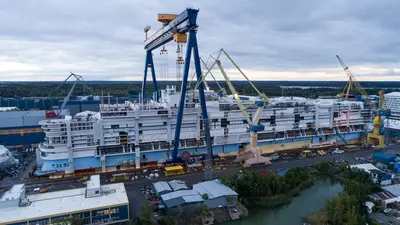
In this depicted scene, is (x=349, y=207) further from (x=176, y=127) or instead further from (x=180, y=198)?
(x=176, y=127)

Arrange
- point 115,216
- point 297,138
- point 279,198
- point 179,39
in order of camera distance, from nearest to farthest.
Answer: point 115,216 → point 279,198 → point 179,39 → point 297,138

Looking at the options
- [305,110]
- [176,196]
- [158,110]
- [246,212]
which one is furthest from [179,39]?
[305,110]

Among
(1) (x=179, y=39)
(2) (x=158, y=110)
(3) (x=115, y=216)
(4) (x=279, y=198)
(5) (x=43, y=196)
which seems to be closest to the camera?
(3) (x=115, y=216)

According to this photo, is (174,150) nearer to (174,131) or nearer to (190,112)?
(174,131)

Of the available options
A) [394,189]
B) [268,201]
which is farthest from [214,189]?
[394,189]

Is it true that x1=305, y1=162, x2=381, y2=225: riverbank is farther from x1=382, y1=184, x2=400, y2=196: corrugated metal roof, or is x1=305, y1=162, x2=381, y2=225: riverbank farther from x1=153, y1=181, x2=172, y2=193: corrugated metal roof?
x1=153, y1=181, x2=172, y2=193: corrugated metal roof

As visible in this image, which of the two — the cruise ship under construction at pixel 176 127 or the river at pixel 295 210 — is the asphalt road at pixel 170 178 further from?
the river at pixel 295 210
